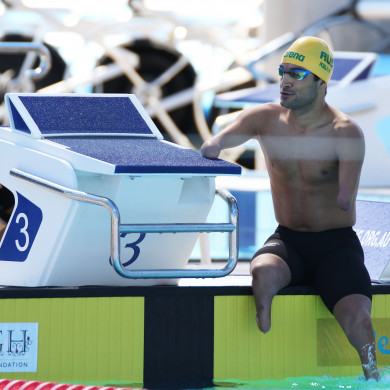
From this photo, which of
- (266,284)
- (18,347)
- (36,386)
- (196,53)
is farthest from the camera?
(196,53)

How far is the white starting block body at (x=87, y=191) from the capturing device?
3.18 meters

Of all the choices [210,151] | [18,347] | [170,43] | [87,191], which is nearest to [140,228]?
[87,191]

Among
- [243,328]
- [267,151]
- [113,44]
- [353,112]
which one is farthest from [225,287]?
[113,44]

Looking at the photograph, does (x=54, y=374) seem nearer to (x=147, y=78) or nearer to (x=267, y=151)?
(x=267, y=151)

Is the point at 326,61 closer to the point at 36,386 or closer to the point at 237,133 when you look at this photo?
the point at 237,133

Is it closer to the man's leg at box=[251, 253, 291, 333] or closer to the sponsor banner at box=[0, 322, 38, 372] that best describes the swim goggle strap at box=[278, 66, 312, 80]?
the man's leg at box=[251, 253, 291, 333]

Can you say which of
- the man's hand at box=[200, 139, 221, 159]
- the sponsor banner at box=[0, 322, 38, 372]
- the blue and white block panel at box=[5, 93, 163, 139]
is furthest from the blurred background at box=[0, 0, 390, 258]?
the sponsor banner at box=[0, 322, 38, 372]

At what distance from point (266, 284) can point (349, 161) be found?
473 mm

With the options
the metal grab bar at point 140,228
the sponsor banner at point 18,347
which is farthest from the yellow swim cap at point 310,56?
the sponsor banner at point 18,347

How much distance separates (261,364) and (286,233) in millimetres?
463

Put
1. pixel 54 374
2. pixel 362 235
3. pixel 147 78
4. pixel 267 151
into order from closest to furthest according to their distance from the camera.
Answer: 1. pixel 54 374
2. pixel 267 151
3. pixel 362 235
4. pixel 147 78

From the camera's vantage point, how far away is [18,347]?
10.5 ft

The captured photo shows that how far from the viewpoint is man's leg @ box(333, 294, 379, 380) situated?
329cm

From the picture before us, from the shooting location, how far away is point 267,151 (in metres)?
3.60
